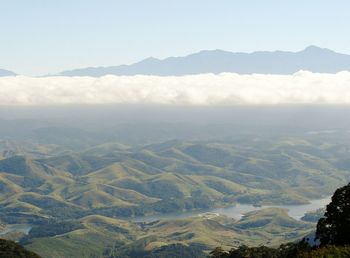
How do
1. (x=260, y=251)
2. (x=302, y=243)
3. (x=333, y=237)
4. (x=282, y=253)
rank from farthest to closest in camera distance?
(x=260, y=251), (x=282, y=253), (x=302, y=243), (x=333, y=237)

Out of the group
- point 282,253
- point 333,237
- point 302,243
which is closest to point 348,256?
point 333,237

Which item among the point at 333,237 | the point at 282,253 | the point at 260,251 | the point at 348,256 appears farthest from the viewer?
the point at 260,251

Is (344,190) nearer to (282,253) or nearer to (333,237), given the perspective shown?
(333,237)

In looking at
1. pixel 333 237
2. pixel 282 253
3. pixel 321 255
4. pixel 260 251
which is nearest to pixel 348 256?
pixel 321 255

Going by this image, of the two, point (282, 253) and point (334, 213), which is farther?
point (282, 253)

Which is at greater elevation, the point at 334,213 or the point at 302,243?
the point at 334,213

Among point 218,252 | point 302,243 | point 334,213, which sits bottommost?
→ point 218,252
